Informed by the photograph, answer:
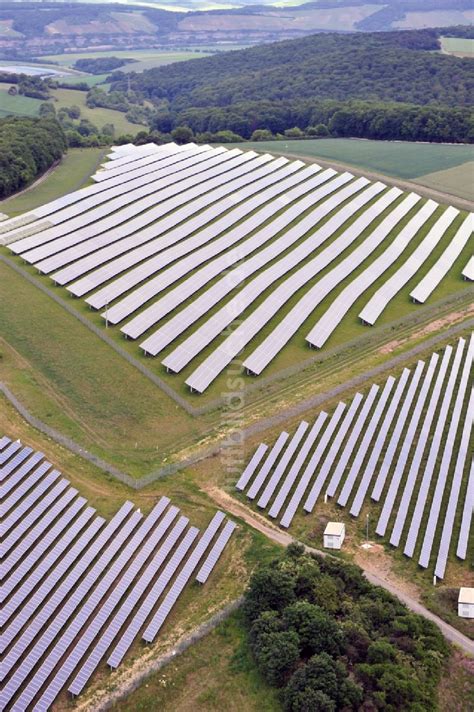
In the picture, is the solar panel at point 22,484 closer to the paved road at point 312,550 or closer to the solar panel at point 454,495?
the paved road at point 312,550

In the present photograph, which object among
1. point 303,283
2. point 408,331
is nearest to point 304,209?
point 303,283

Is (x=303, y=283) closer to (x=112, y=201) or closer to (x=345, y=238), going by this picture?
(x=345, y=238)

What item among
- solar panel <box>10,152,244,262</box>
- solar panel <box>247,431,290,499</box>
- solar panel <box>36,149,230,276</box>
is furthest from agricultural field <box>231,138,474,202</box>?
solar panel <box>247,431,290,499</box>

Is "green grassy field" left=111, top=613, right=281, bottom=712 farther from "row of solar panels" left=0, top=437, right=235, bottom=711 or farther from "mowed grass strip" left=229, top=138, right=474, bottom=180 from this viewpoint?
"mowed grass strip" left=229, top=138, right=474, bottom=180

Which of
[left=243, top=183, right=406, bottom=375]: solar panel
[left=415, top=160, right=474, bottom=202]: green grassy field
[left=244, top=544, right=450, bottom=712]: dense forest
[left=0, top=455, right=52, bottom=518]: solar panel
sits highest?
[left=244, top=544, right=450, bottom=712]: dense forest

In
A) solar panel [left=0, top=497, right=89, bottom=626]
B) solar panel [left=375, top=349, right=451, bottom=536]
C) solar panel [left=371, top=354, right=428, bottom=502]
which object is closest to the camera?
solar panel [left=0, top=497, right=89, bottom=626]

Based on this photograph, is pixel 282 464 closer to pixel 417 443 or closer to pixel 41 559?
pixel 417 443
